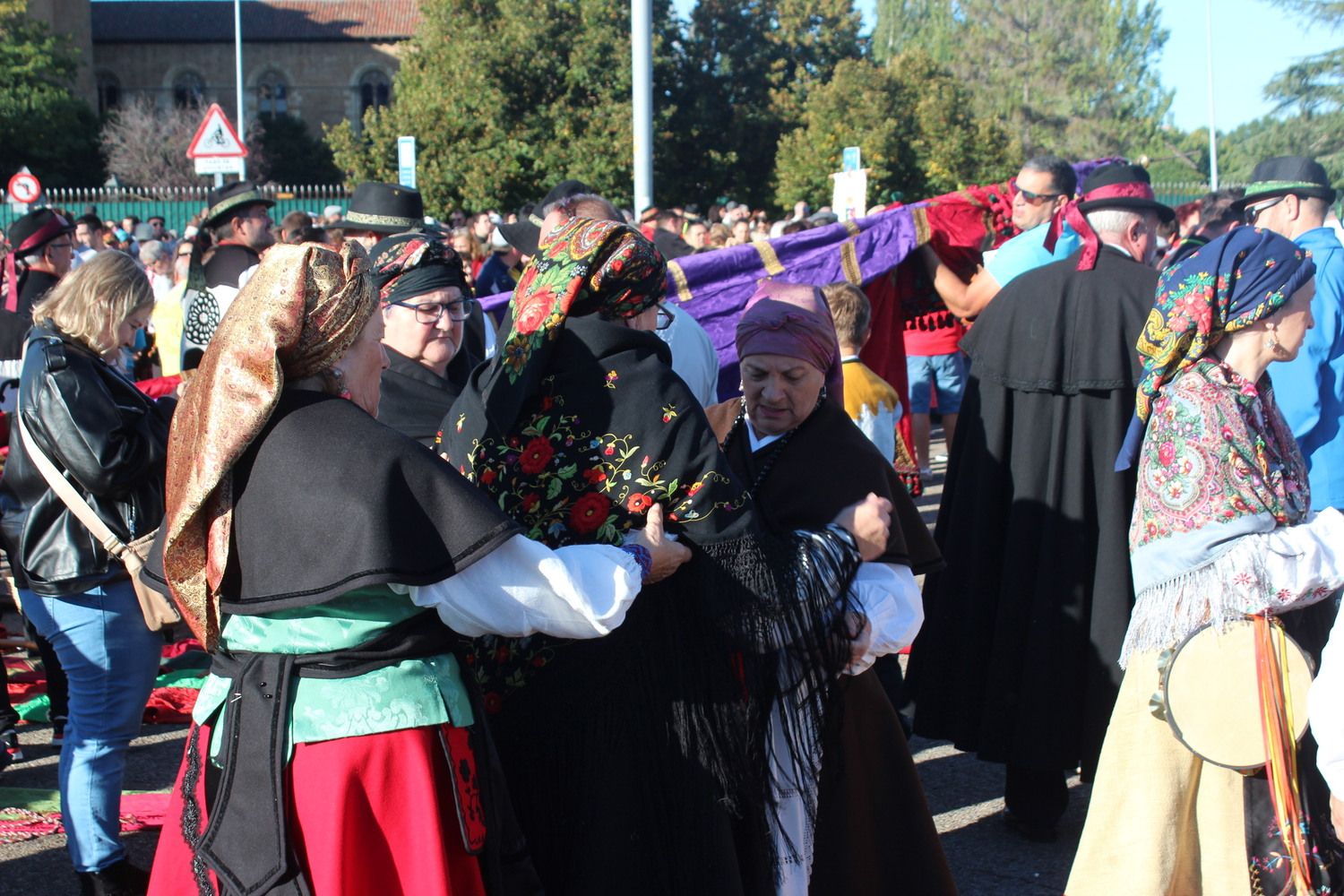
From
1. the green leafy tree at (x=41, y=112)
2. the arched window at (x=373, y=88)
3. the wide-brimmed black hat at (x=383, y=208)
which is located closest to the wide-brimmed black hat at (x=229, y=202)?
the wide-brimmed black hat at (x=383, y=208)

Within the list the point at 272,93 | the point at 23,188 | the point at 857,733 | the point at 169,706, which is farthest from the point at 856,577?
the point at 272,93

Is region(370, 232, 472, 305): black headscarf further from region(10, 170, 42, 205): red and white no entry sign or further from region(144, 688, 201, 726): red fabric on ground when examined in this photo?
region(10, 170, 42, 205): red and white no entry sign

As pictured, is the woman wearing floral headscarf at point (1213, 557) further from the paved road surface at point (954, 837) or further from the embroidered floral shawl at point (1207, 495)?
the paved road surface at point (954, 837)

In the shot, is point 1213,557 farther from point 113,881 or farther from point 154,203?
point 154,203

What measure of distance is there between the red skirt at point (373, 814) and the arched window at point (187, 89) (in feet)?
204

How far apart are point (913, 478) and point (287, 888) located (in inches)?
182

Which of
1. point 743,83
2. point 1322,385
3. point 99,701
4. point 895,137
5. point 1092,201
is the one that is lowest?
point 99,701

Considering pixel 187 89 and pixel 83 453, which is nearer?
pixel 83 453

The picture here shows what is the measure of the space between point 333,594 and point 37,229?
6.00 m

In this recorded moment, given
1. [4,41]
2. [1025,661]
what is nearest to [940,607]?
[1025,661]

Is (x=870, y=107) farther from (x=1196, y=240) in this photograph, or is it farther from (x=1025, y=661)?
(x=1025, y=661)

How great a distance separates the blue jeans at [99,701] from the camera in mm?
3857

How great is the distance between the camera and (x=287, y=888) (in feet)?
7.92

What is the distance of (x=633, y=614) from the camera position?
9.29ft
